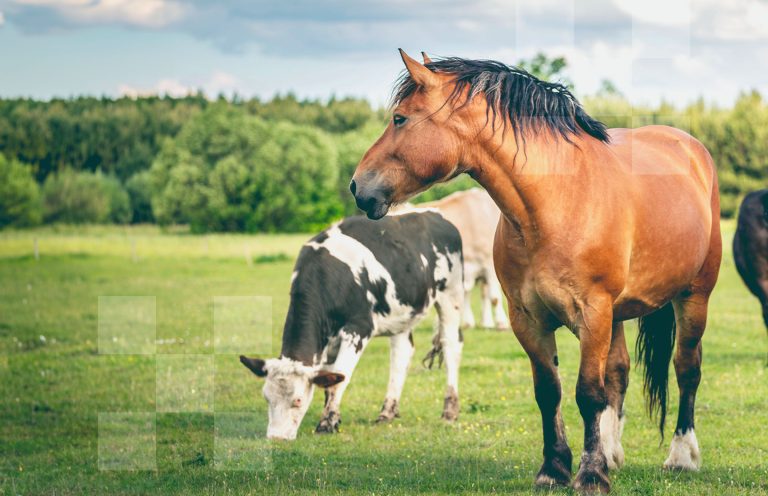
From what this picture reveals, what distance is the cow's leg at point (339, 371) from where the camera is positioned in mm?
9000

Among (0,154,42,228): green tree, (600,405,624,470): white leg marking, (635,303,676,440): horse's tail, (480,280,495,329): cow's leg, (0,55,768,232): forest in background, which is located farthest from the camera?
(0,55,768,232): forest in background

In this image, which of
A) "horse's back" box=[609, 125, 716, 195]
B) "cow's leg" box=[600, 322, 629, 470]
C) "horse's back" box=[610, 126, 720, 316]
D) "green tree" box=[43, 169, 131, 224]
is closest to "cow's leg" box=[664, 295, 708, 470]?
"horse's back" box=[610, 126, 720, 316]

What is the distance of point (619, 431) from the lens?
6.88 m

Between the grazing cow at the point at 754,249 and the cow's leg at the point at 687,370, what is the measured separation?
6682mm

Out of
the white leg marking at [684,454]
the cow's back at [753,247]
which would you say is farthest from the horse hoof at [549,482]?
the cow's back at [753,247]

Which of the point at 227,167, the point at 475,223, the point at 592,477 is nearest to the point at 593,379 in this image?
the point at 592,477

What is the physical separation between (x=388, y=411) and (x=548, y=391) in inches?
150

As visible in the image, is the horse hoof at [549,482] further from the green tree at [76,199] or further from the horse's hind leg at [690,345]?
the green tree at [76,199]

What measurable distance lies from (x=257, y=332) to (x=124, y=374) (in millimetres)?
4426

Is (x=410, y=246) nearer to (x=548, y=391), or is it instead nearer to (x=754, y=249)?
(x=548, y=391)

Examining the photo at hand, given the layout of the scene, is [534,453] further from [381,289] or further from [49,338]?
[49,338]

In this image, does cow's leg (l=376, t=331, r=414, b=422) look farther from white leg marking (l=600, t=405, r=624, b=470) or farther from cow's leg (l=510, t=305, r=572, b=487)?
cow's leg (l=510, t=305, r=572, b=487)

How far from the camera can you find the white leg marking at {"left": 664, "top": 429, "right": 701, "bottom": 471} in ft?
22.1

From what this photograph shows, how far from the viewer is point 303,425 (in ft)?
31.4
